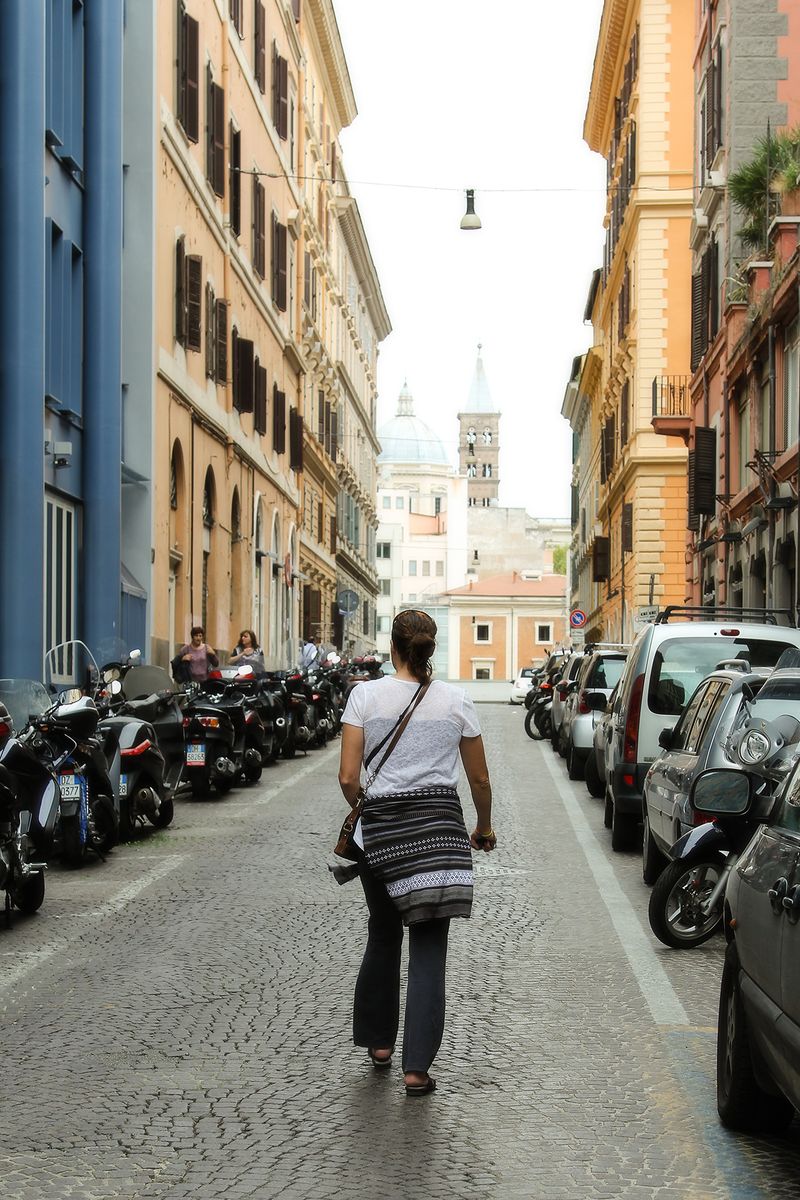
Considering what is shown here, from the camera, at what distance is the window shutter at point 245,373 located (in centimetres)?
3375

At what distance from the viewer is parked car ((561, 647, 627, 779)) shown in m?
21.1

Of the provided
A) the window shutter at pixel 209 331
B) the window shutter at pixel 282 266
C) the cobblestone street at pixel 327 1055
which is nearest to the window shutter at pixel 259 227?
the window shutter at pixel 282 266

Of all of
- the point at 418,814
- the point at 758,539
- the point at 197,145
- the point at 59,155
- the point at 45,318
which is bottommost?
the point at 418,814

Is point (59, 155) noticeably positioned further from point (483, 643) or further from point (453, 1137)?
point (483, 643)

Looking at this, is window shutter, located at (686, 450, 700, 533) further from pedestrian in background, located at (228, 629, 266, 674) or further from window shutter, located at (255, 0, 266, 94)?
window shutter, located at (255, 0, 266, 94)

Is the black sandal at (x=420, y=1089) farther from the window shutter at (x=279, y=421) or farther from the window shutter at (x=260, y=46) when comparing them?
the window shutter at (x=279, y=421)

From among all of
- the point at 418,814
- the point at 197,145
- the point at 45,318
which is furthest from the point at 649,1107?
the point at 197,145

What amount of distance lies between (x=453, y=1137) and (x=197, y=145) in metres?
26.1

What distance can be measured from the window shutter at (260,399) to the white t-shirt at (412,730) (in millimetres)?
30342

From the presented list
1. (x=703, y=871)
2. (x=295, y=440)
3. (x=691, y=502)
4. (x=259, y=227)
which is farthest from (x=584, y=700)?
(x=295, y=440)

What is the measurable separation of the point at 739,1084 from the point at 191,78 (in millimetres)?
25545

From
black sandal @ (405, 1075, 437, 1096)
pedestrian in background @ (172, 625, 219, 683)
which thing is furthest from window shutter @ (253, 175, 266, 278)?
black sandal @ (405, 1075, 437, 1096)

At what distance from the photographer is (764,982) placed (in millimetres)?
4996

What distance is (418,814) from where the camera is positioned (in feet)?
20.5
